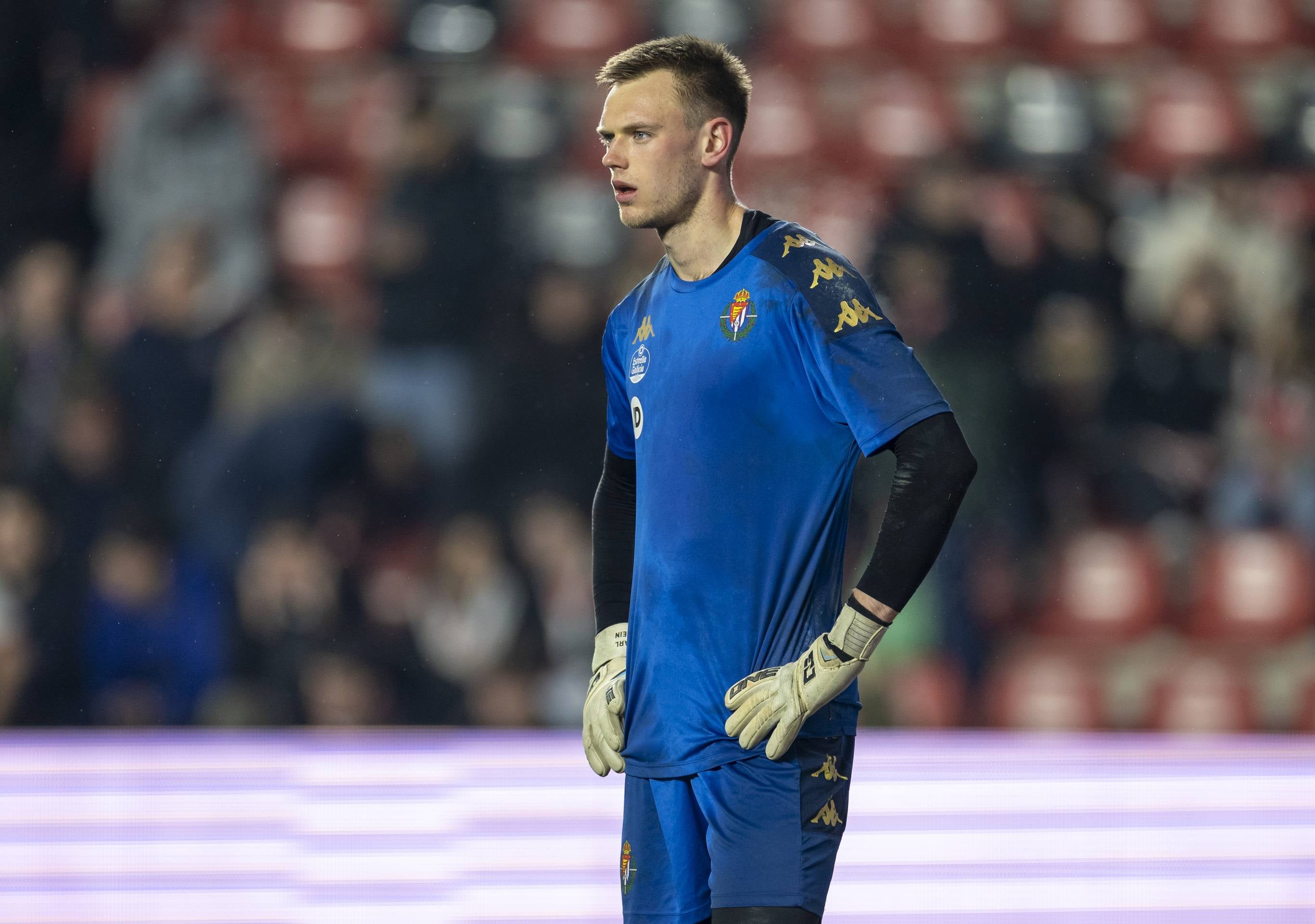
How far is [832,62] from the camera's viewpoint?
6062 mm

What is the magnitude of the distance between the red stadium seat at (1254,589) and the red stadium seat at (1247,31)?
2.15m

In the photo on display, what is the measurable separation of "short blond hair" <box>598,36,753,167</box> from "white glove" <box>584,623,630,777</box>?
2.32 feet

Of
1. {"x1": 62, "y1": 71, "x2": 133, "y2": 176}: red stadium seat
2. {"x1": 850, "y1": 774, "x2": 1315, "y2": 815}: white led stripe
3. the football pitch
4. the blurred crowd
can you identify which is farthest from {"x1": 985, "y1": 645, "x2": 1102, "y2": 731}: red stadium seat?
{"x1": 62, "y1": 71, "x2": 133, "y2": 176}: red stadium seat

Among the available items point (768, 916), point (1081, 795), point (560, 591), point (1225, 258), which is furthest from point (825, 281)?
point (1225, 258)

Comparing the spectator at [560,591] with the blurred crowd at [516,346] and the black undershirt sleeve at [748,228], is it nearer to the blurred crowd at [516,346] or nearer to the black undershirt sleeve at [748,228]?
the blurred crowd at [516,346]

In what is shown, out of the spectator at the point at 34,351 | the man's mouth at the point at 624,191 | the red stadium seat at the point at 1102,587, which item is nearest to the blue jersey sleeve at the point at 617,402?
the man's mouth at the point at 624,191

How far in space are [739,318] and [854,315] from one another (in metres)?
0.15

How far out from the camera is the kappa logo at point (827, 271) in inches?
69.4

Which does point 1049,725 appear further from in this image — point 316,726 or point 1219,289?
point 316,726

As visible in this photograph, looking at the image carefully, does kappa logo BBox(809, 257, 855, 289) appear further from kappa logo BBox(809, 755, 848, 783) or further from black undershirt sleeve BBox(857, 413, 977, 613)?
kappa logo BBox(809, 755, 848, 783)

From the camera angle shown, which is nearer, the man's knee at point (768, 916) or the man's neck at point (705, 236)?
the man's knee at point (768, 916)

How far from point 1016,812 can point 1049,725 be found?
53.6 inches

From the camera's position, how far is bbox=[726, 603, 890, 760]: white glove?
5.42 feet

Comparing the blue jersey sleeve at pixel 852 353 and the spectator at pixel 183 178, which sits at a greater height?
the spectator at pixel 183 178
